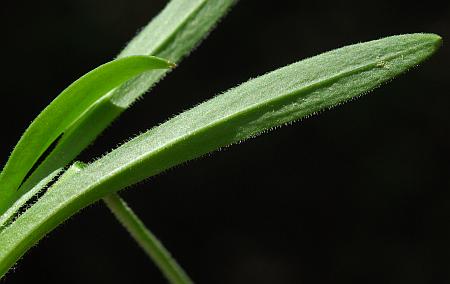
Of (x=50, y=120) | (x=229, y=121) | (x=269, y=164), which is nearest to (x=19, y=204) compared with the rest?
(x=50, y=120)

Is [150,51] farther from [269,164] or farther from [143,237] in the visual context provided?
[269,164]

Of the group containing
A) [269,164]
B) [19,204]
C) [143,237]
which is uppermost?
[19,204]

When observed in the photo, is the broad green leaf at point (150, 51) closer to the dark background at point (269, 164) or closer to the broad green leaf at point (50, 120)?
the broad green leaf at point (50, 120)

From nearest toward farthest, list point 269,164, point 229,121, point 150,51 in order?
point 229,121 → point 150,51 → point 269,164

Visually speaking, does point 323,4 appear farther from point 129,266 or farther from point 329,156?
point 129,266

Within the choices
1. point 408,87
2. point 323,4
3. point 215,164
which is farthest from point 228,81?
point 408,87

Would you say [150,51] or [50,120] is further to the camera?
[150,51]


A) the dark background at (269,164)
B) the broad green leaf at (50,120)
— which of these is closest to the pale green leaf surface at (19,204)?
the broad green leaf at (50,120)
